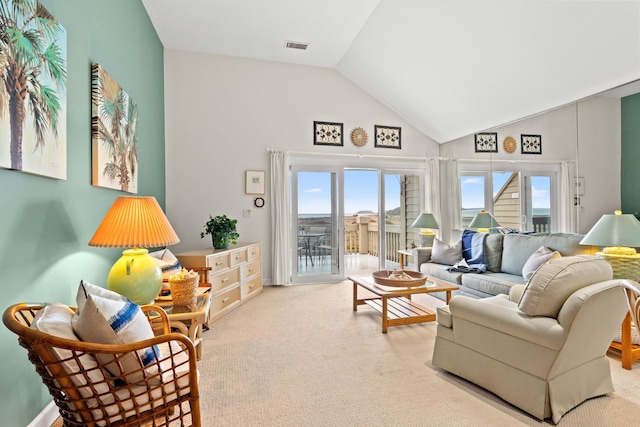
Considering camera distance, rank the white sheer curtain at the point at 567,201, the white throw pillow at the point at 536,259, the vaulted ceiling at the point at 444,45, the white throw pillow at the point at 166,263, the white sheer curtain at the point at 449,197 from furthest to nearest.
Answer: the white sheer curtain at the point at 449,197, the white sheer curtain at the point at 567,201, the white throw pillow at the point at 536,259, the white throw pillow at the point at 166,263, the vaulted ceiling at the point at 444,45

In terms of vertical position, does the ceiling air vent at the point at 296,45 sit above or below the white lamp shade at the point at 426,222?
above

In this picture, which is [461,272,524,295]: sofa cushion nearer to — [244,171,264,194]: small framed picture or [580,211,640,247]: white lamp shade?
[580,211,640,247]: white lamp shade

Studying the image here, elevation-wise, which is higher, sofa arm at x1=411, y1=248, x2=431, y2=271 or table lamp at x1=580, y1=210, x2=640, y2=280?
table lamp at x1=580, y1=210, x2=640, y2=280

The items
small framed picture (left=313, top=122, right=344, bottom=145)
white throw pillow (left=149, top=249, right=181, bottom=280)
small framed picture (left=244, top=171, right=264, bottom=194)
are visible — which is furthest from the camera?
small framed picture (left=313, top=122, right=344, bottom=145)

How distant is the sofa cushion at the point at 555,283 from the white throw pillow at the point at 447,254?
8.15 ft

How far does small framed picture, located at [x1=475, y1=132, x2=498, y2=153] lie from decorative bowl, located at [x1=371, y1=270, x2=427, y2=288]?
2.45 m

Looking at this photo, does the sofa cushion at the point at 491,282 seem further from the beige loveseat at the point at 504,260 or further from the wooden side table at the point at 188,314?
the wooden side table at the point at 188,314

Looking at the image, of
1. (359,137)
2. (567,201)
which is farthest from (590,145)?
(359,137)

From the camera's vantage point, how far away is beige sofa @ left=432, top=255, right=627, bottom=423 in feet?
5.72

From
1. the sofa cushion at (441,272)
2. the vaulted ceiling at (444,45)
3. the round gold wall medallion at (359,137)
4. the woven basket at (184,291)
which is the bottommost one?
the sofa cushion at (441,272)

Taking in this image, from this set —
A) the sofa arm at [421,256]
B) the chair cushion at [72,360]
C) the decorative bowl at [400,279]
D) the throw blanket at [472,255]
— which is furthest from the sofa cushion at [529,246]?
the chair cushion at [72,360]

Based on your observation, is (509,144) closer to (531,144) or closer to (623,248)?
(531,144)

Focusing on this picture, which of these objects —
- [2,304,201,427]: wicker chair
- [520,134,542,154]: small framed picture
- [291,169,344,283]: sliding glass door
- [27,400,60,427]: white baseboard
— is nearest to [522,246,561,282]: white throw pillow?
[520,134,542,154]: small framed picture

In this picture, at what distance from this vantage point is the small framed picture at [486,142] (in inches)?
181
